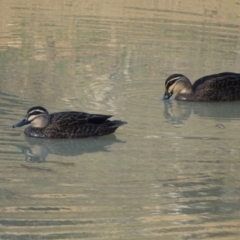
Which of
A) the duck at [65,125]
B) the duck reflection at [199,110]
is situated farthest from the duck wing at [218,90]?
the duck at [65,125]

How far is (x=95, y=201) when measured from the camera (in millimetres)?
8891

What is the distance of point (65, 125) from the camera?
1172 centimetres

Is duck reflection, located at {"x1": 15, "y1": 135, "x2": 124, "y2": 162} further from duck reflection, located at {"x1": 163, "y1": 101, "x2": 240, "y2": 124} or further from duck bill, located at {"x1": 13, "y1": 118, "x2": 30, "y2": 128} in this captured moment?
duck reflection, located at {"x1": 163, "y1": 101, "x2": 240, "y2": 124}

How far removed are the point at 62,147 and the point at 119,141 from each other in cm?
77

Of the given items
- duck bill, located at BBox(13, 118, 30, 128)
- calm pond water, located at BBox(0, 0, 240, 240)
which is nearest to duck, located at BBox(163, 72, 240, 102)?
calm pond water, located at BBox(0, 0, 240, 240)

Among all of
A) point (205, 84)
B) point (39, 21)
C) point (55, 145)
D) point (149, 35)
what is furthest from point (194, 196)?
point (39, 21)

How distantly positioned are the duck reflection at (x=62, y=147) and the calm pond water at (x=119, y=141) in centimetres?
2

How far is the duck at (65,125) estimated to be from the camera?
1172cm

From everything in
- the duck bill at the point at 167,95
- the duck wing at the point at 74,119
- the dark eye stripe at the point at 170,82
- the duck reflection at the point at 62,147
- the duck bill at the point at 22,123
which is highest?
the dark eye stripe at the point at 170,82

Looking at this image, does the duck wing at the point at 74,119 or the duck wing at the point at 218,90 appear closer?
the duck wing at the point at 74,119

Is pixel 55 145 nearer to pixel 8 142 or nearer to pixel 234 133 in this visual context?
pixel 8 142

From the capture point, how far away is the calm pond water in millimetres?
8398

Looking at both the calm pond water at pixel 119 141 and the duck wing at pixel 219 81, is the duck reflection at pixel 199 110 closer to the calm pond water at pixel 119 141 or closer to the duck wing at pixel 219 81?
→ the calm pond water at pixel 119 141

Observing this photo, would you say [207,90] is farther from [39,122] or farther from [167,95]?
[39,122]
